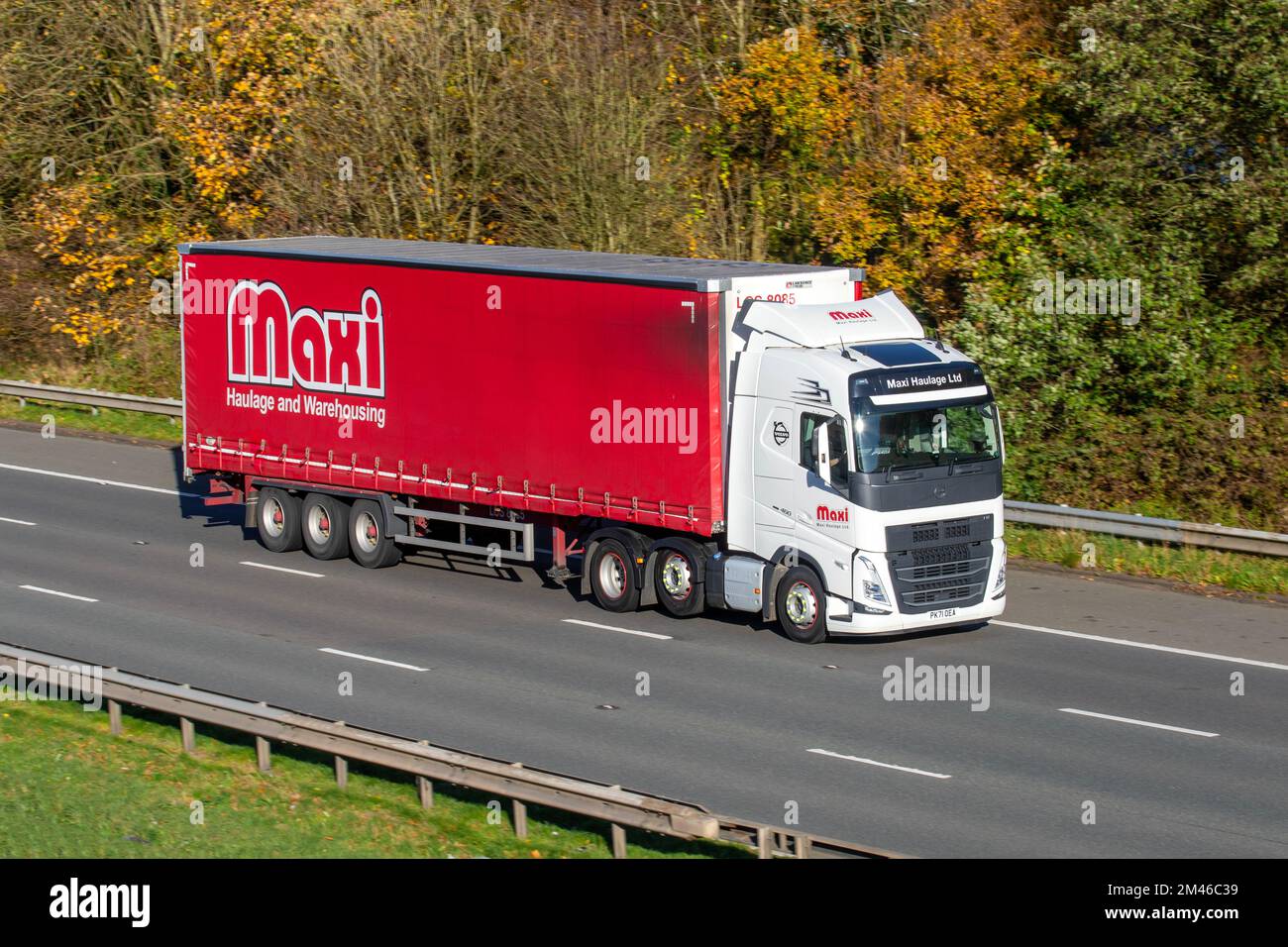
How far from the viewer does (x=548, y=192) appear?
3078 cm

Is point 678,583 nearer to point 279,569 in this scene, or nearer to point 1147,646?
point 1147,646

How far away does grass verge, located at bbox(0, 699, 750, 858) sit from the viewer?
38.2ft

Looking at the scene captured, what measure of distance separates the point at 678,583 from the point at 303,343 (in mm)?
6332


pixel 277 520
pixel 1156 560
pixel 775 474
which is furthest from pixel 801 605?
pixel 277 520

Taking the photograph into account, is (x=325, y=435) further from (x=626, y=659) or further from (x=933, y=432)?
(x=933, y=432)

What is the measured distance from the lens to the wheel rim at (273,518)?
22.9 meters

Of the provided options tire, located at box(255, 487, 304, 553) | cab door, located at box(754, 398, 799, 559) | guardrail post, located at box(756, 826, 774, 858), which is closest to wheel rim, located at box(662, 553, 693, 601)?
cab door, located at box(754, 398, 799, 559)

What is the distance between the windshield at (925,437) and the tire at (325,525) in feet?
25.3

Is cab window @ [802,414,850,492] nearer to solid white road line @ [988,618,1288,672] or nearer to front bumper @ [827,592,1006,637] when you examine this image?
front bumper @ [827,592,1006,637]

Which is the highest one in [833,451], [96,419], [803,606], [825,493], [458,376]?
[458,376]

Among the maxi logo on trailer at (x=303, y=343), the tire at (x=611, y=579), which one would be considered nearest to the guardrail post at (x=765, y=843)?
the tire at (x=611, y=579)

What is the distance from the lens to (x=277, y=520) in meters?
23.0

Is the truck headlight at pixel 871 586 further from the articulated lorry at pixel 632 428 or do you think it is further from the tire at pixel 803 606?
the tire at pixel 803 606

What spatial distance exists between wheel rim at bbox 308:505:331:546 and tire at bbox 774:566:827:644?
22.5ft
